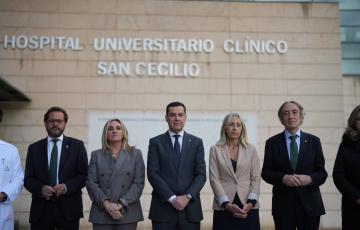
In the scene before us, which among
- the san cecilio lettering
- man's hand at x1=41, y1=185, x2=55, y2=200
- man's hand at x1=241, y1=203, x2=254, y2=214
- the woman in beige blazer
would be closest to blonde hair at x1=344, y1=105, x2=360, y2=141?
the woman in beige blazer

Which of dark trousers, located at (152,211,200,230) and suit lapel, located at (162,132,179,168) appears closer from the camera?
dark trousers, located at (152,211,200,230)

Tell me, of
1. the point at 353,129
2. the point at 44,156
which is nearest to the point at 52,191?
the point at 44,156

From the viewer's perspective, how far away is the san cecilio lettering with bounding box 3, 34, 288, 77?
31.1 feet

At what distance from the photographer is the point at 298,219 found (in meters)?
4.25

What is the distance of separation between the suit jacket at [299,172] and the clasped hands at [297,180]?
0.21 ft

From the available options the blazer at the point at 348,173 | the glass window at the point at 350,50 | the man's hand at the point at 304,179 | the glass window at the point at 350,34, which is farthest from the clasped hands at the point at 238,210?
the glass window at the point at 350,34

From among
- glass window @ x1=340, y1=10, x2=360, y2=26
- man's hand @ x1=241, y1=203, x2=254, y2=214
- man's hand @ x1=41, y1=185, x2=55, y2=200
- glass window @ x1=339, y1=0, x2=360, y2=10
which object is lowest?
man's hand @ x1=241, y1=203, x2=254, y2=214

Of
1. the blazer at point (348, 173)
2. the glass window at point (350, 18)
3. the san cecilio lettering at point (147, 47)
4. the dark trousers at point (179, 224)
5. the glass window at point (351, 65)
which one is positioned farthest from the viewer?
the glass window at point (350, 18)

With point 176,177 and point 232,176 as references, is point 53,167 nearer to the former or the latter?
point 176,177

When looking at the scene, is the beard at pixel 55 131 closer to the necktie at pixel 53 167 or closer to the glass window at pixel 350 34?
the necktie at pixel 53 167

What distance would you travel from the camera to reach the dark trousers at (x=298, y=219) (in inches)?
166

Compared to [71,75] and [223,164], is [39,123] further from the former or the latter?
[223,164]

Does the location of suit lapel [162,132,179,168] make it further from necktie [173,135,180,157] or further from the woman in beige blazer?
the woman in beige blazer

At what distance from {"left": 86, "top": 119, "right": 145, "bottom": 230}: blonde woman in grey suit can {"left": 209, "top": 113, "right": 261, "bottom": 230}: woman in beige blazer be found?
0.83 metres
